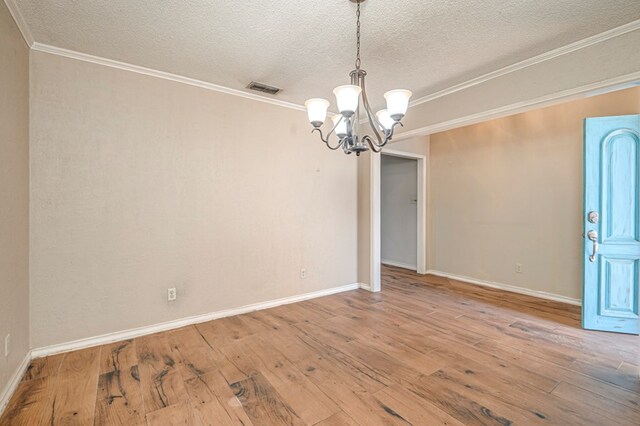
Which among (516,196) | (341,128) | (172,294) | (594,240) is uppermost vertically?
(341,128)

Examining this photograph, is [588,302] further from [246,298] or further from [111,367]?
[111,367]

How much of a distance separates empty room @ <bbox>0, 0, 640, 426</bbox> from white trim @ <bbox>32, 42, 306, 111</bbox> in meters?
0.02

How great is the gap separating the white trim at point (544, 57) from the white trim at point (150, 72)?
1.87 m

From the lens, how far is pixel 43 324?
8.09ft

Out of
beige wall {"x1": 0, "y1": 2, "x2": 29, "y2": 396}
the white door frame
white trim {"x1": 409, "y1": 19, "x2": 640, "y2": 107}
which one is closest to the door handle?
white trim {"x1": 409, "y1": 19, "x2": 640, "y2": 107}

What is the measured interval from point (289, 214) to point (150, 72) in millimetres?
2091

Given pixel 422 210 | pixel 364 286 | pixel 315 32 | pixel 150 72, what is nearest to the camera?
pixel 315 32

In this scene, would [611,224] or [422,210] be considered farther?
[422,210]

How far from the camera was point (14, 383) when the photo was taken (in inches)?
79.1

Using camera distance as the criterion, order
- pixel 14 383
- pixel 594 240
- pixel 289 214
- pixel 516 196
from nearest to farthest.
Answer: pixel 14 383, pixel 594 240, pixel 289 214, pixel 516 196

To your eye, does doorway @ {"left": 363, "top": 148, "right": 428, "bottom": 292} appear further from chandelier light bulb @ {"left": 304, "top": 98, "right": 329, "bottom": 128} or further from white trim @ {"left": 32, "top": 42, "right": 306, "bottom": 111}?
chandelier light bulb @ {"left": 304, "top": 98, "right": 329, "bottom": 128}

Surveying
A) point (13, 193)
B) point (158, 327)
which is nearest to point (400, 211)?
point (158, 327)

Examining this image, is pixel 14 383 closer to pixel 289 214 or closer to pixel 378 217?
pixel 289 214

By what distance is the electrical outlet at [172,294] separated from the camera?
302 centimetres
